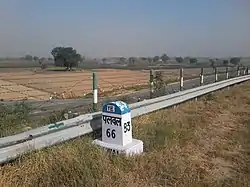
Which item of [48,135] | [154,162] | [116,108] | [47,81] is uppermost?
[116,108]

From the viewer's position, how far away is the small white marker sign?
5328 millimetres

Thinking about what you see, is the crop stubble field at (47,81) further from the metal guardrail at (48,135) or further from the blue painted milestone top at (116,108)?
the blue painted milestone top at (116,108)

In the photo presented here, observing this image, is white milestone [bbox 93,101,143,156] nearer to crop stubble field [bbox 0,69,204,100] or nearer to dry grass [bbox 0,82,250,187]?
dry grass [bbox 0,82,250,187]

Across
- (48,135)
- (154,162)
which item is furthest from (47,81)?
(154,162)

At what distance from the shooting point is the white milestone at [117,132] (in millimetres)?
5273

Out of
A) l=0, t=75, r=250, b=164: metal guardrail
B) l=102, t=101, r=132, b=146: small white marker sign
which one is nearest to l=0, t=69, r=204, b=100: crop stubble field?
l=0, t=75, r=250, b=164: metal guardrail

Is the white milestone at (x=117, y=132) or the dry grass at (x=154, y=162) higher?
the white milestone at (x=117, y=132)

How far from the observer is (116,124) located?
17.7 feet

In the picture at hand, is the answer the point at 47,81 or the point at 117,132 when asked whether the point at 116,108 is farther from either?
the point at 47,81

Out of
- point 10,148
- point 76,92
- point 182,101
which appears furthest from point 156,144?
point 76,92

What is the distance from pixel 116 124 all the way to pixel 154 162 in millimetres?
839

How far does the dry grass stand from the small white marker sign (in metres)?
0.34

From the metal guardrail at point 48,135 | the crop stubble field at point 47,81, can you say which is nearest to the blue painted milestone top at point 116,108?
the metal guardrail at point 48,135

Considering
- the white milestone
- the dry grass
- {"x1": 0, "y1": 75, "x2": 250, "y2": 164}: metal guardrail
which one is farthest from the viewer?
the white milestone
